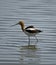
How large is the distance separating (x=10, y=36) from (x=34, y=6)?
5637mm

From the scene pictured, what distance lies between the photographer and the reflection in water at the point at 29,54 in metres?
11.7

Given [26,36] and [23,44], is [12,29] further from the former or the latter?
[23,44]

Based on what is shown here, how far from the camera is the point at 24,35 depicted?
15.2 metres

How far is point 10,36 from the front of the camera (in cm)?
1472

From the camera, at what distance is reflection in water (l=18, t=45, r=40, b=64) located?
38.5ft

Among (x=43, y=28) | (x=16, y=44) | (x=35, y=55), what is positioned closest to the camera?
(x=35, y=55)

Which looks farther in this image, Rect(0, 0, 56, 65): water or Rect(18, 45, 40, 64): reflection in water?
Rect(0, 0, 56, 65): water

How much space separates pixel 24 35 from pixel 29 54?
2.68 m

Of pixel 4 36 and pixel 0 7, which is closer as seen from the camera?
pixel 4 36

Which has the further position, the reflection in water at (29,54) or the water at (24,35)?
the water at (24,35)

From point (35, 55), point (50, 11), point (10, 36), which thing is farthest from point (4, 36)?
Answer: point (50, 11)

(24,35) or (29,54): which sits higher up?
(29,54)

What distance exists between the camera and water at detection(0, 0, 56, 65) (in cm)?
1215

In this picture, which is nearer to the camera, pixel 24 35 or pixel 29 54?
pixel 29 54
